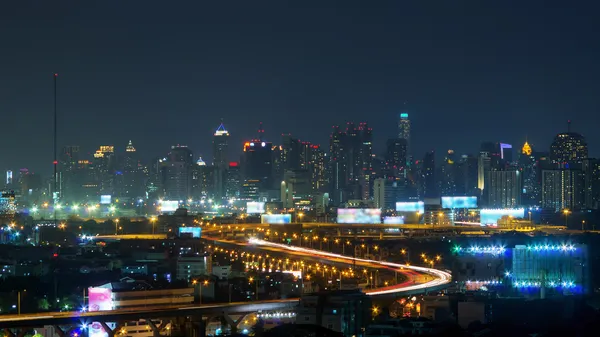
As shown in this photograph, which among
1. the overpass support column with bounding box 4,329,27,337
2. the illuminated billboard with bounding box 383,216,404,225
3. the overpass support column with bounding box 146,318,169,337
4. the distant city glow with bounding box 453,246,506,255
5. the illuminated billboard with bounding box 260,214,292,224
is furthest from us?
the illuminated billboard with bounding box 383,216,404,225

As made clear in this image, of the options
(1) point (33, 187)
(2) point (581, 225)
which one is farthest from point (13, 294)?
(1) point (33, 187)

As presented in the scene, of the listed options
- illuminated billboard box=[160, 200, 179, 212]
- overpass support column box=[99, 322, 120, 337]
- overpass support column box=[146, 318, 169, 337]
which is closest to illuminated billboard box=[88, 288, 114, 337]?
overpass support column box=[146, 318, 169, 337]

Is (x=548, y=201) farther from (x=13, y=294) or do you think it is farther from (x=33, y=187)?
(x=13, y=294)

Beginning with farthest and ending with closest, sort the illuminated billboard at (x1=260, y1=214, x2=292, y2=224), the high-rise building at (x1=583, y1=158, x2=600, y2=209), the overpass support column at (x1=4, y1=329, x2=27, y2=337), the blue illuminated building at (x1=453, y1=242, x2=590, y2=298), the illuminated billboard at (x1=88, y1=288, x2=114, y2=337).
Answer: the high-rise building at (x1=583, y1=158, x2=600, y2=209)
the illuminated billboard at (x1=260, y1=214, x2=292, y2=224)
the blue illuminated building at (x1=453, y1=242, x2=590, y2=298)
the illuminated billboard at (x1=88, y1=288, x2=114, y2=337)
the overpass support column at (x1=4, y1=329, x2=27, y2=337)

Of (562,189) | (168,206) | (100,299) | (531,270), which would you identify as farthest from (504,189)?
(100,299)

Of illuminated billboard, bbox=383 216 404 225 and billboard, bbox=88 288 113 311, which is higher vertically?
illuminated billboard, bbox=383 216 404 225

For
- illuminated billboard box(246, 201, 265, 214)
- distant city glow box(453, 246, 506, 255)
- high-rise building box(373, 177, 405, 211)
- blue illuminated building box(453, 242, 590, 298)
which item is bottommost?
blue illuminated building box(453, 242, 590, 298)

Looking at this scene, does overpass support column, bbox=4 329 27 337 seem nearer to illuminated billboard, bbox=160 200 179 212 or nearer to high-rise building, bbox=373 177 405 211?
illuminated billboard, bbox=160 200 179 212
